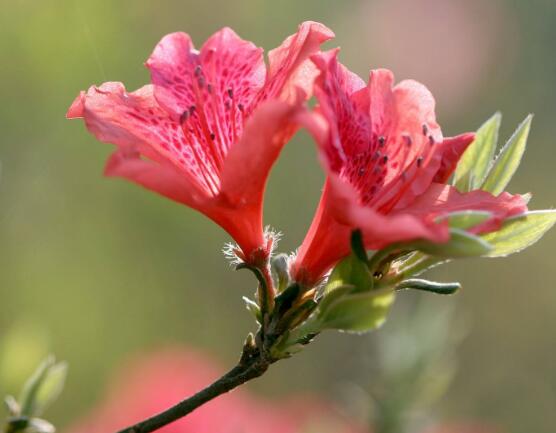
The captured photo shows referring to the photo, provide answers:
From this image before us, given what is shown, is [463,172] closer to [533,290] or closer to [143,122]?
[143,122]

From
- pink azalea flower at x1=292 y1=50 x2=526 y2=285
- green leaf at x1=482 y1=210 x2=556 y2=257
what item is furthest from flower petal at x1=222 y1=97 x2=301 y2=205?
green leaf at x1=482 y1=210 x2=556 y2=257

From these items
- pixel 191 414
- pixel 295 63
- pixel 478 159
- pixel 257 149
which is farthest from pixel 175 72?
pixel 191 414

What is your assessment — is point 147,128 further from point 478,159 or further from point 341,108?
point 478,159

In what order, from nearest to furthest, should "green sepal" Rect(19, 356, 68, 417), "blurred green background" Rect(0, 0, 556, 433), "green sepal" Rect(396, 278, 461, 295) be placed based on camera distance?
"green sepal" Rect(396, 278, 461, 295), "green sepal" Rect(19, 356, 68, 417), "blurred green background" Rect(0, 0, 556, 433)

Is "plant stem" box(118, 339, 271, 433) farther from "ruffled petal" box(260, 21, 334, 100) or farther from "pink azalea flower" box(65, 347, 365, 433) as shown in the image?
"pink azalea flower" box(65, 347, 365, 433)

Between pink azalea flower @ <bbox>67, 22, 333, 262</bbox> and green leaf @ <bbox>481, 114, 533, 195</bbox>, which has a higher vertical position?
pink azalea flower @ <bbox>67, 22, 333, 262</bbox>

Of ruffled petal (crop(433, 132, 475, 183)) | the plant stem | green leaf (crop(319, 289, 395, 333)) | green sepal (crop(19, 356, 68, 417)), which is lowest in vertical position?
green sepal (crop(19, 356, 68, 417))

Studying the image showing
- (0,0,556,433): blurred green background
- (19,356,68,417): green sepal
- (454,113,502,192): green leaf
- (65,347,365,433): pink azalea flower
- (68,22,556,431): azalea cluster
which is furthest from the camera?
(0,0,556,433): blurred green background

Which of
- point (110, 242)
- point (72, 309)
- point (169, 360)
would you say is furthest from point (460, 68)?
point (169, 360)

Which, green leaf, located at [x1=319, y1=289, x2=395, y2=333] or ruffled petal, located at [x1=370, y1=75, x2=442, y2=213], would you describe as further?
ruffled petal, located at [x1=370, y1=75, x2=442, y2=213]

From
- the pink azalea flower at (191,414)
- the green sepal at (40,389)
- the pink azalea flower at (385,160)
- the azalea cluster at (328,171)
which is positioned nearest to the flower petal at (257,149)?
the azalea cluster at (328,171)
